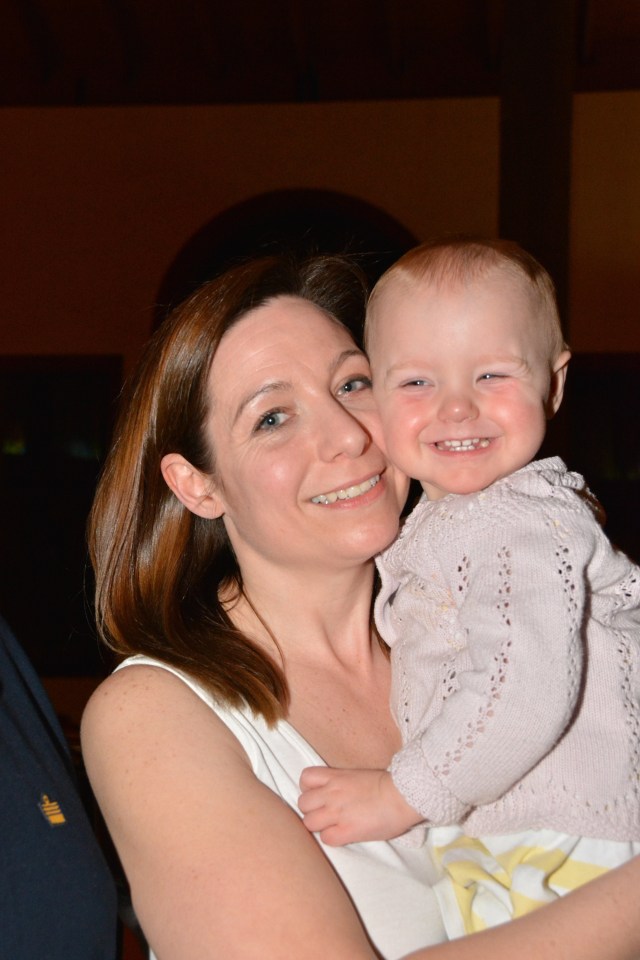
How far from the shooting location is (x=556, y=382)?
1.98 metres

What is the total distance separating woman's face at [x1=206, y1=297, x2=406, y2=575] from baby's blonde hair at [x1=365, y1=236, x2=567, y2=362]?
0.74 feet

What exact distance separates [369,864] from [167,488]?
33.1 inches

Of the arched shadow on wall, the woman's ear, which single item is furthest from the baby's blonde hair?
the arched shadow on wall

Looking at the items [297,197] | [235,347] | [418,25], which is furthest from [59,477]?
[235,347]

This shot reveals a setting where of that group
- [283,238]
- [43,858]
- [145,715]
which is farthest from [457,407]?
[283,238]

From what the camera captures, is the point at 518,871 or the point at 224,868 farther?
the point at 518,871

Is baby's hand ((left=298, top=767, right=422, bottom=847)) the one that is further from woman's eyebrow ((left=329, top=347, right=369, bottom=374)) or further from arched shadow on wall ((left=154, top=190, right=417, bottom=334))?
arched shadow on wall ((left=154, top=190, right=417, bottom=334))

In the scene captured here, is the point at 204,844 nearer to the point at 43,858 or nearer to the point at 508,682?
the point at 43,858

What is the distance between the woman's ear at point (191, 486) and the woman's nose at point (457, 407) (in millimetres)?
532

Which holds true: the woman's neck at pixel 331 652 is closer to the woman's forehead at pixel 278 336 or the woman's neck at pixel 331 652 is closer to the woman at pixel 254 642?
the woman at pixel 254 642

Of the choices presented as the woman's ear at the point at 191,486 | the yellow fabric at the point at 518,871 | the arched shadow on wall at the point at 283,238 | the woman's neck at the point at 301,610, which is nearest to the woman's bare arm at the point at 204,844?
the yellow fabric at the point at 518,871

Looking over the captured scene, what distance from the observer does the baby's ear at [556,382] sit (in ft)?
6.33

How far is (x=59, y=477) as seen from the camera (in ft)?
28.7

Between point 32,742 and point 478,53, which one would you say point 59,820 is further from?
point 478,53
